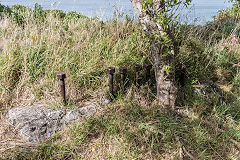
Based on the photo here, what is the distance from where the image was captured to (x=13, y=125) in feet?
9.45

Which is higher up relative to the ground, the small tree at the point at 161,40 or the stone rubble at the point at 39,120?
the small tree at the point at 161,40

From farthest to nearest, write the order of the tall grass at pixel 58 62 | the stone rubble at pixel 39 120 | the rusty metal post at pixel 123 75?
the tall grass at pixel 58 62 → the rusty metal post at pixel 123 75 → the stone rubble at pixel 39 120

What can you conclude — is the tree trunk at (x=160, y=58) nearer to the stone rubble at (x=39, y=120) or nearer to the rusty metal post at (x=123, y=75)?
the rusty metal post at (x=123, y=75)

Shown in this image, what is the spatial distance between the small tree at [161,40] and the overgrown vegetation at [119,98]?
0.19 metres

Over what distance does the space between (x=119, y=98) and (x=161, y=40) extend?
111 cm

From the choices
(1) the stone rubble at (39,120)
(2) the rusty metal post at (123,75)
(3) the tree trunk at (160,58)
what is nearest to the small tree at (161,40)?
(3) the tree trunk at (160,58)

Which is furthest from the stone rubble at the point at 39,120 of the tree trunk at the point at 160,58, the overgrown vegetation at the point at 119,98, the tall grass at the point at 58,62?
the tree trunk at the point at 160,58

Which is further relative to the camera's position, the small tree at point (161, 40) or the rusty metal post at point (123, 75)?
the rusty metal post at point (123, 75)

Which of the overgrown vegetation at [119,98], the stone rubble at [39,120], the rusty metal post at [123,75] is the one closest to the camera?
the overgrown vegetation at [119,98]

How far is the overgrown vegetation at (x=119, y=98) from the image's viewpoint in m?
2.57

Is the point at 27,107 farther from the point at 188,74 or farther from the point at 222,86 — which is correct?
the point at 222,86

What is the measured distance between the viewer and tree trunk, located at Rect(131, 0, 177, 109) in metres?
2.87

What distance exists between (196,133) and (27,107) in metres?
2.50

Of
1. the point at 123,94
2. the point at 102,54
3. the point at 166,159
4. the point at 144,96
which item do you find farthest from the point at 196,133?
the point at 102,54
